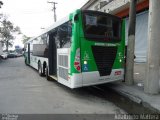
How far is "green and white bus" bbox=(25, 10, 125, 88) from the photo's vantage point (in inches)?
269

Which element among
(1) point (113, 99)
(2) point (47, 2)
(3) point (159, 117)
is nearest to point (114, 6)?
(1) point (113, 99)

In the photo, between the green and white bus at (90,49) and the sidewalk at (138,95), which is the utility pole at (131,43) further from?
the sidewalk at (138,95)

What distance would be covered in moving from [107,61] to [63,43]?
1867 millimetres

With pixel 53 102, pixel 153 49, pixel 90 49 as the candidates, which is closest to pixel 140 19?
pixel 153 49

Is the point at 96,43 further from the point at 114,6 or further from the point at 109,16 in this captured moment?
the point at 114,6

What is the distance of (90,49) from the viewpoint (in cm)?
706

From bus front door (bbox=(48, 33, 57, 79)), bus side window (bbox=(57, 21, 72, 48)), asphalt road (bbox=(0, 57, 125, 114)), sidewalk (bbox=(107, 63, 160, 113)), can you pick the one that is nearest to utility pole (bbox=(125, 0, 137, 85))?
sidewalk (bbox=(107, 63, 160, 113))

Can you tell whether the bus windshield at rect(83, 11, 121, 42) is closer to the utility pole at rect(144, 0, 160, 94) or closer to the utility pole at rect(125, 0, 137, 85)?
the utility pole at rect(125, 0, 137, 85)

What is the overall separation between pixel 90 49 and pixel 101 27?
38.0 inches

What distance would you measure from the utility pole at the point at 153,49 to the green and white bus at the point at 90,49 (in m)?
1.43

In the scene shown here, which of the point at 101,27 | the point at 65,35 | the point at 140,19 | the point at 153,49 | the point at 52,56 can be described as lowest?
the point at 52,56

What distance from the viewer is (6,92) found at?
808 centimetres

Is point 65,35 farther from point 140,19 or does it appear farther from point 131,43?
point 140,19

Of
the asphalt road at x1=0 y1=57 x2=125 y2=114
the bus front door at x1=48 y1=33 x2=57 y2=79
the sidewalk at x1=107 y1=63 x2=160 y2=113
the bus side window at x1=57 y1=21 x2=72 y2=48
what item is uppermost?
the bus side window at x1=57 y1=21 x2=72 y2=48
